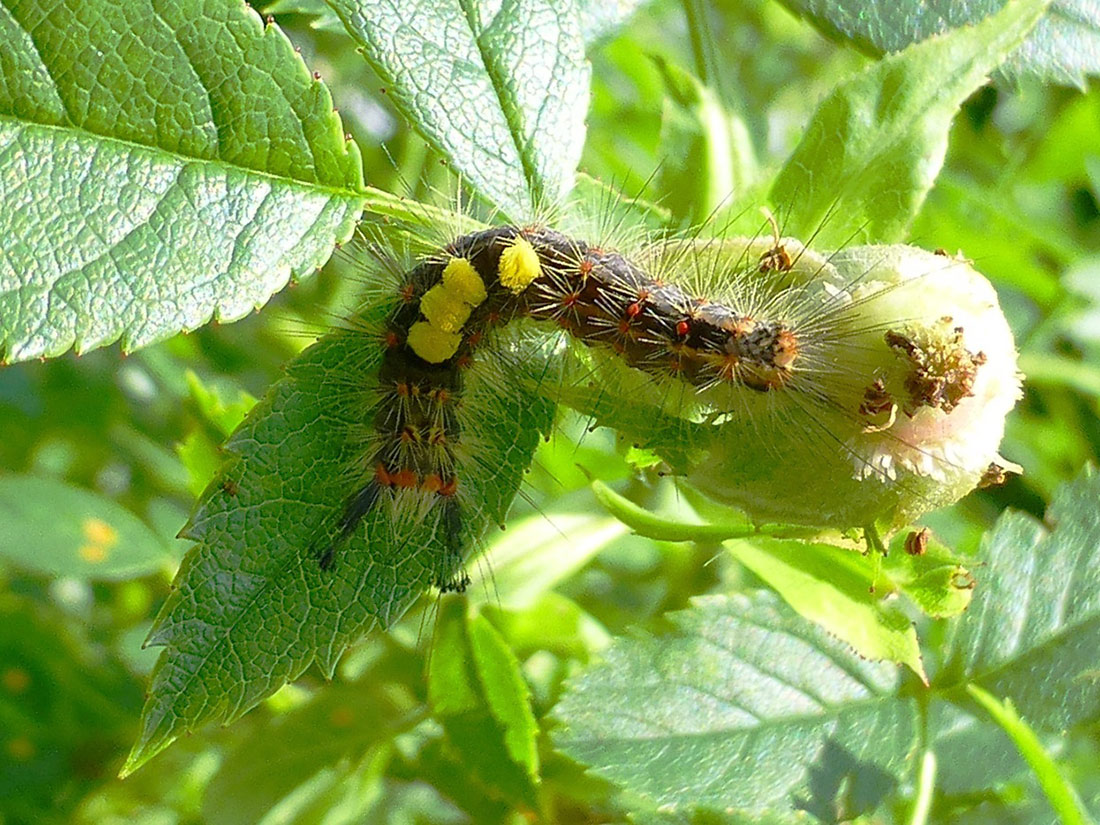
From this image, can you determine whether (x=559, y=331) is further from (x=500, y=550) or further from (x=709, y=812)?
(x=709, y=812)

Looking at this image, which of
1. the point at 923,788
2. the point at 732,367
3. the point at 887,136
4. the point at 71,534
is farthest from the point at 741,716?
the point at 71,534

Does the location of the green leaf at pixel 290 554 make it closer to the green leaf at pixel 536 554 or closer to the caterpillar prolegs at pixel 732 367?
the caterpillar prolegs at pixel 732 367

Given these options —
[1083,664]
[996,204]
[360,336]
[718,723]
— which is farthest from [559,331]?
[996,204]

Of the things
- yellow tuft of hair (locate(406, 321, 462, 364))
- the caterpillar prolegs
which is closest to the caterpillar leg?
the caterpillar prolegs

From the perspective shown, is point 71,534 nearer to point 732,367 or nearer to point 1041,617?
point 732,367

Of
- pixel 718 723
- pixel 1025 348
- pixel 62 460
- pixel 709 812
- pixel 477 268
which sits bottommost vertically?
pixel 62 460

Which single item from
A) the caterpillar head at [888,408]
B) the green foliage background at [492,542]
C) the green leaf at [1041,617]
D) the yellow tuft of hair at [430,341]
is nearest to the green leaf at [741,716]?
the green foliage background at [492,542]
